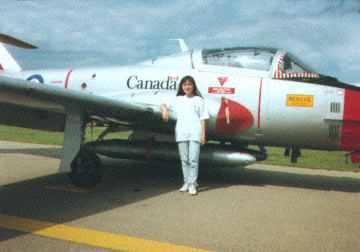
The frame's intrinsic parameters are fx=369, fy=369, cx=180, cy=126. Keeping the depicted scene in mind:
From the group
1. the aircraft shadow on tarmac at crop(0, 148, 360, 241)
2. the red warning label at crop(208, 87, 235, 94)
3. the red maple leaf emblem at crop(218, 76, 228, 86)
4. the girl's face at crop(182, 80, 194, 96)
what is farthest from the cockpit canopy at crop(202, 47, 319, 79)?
the aircraft shadow on tarmac at crop(0, 148, 360, 241)

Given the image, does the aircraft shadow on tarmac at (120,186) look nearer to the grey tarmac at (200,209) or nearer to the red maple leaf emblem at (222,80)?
the grey tarmac at (200,209)

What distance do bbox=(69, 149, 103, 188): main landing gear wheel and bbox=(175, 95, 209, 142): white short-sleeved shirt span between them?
1543mm

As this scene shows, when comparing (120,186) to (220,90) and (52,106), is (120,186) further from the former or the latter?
(220,90)

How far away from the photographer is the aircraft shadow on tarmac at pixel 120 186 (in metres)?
4.67

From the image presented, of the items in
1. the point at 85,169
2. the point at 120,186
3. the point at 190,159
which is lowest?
the point at 120,186

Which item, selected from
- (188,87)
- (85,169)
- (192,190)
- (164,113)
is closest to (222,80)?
(188,87)

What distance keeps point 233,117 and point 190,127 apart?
2.99ft

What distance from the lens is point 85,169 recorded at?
20.5 feet

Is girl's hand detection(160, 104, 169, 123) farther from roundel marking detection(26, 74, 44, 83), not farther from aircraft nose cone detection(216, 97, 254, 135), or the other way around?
roundel marking detection(26, 74, 44, 83)

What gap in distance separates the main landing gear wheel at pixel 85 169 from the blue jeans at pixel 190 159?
1.50m

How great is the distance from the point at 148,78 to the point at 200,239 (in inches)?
163

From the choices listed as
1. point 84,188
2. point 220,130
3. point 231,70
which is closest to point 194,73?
point 231,70

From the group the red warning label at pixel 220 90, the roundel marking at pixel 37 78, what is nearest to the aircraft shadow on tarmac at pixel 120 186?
the red warning label at pixel 220 90

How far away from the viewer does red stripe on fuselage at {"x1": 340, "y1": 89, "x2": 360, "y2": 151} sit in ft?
19.3
